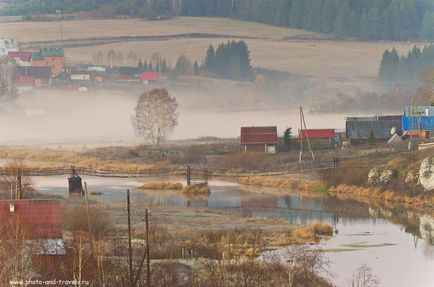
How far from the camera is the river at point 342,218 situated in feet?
48.4

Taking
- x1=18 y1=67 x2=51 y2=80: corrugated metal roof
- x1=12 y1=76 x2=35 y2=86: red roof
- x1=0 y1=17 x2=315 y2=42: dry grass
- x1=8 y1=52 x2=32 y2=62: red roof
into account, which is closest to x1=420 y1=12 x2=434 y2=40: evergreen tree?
x1=0 y1=17 x2=315 y2=42: dry grass

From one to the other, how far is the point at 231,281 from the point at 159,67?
139ft

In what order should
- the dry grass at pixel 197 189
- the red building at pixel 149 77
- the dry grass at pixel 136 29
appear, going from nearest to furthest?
1. the dry grass at pixel 197 189
2. the red building at pixel 149 77
3. the dry grass at pixel 136 29

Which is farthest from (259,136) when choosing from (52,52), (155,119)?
(52,52)

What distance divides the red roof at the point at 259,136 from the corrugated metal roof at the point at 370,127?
1521 mm

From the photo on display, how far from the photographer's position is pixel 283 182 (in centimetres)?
2369

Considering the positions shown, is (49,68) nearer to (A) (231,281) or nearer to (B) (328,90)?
(B) (328,90)

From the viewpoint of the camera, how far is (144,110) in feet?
114

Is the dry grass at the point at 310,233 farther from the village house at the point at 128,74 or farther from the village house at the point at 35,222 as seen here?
the village house at the point at 128,74

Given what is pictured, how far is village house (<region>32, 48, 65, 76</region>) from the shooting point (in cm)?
5234

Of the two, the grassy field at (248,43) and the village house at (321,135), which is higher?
the grassy field at (248,43)

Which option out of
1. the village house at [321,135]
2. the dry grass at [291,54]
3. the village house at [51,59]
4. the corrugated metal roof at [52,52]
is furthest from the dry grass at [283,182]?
the dry grass at [291,54]

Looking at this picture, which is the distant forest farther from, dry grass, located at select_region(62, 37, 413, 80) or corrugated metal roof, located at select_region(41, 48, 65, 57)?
corrugated metal roof, located at select_region(41, 48, 65, 57)

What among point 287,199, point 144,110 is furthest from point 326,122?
point 287,199
